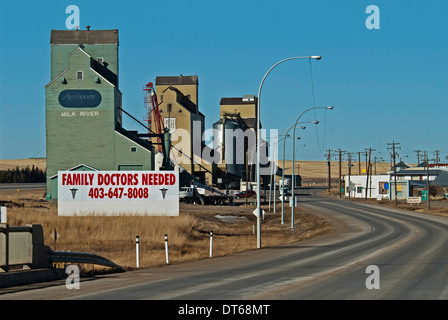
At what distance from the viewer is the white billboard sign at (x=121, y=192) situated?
2051 inches

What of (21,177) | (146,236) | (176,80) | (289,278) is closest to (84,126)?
(146,236)

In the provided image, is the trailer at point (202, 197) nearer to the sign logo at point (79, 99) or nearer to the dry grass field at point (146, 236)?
the sign logo at point (79, 99)

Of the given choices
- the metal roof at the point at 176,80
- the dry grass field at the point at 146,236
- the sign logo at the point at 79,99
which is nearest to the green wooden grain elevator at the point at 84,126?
the sign logo at the point at 79,99

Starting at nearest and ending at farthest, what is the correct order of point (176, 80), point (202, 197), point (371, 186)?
1. point (202, 197)
2. point (176, 80)
3. point (371, 186)

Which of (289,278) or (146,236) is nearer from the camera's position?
(289,278)

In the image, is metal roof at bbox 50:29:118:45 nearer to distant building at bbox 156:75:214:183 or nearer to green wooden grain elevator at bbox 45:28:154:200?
green wooden grain elevator at bbox 45:28:154:200

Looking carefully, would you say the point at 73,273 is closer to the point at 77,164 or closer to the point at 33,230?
the point at 33,230

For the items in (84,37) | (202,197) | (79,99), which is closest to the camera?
(79,99)

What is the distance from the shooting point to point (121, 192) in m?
53.0

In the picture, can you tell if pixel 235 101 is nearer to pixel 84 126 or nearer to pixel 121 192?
pixel 84 126

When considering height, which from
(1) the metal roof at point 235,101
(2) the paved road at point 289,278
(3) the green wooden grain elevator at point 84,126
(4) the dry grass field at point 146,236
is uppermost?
(1) the metal roof at point 235,101

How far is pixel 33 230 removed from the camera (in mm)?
16984
